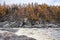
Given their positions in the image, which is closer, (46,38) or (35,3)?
(46,38)

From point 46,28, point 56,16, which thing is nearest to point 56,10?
point 56,16

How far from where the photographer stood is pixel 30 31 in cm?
518

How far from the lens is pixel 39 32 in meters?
A: 5.14

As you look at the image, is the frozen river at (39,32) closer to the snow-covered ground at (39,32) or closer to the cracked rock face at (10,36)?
the snow-covered ground at (39,32)

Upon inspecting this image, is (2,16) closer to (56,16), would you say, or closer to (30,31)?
(30,31)

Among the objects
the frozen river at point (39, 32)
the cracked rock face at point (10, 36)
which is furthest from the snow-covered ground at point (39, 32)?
the cracked rock face at point (10, 36)

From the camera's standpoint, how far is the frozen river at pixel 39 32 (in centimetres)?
503

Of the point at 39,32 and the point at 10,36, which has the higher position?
the point at 39,32

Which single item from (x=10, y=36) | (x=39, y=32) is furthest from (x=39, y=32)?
(x=10, y=36)

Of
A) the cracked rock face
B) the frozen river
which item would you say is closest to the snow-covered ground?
the frozen river

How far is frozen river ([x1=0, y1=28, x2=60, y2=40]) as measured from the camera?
503 cm

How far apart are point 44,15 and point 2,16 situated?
52.3 inches

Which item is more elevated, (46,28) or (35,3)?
(35,3)

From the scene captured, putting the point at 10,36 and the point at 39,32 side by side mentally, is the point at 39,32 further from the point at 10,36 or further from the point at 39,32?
the point at 10,36
